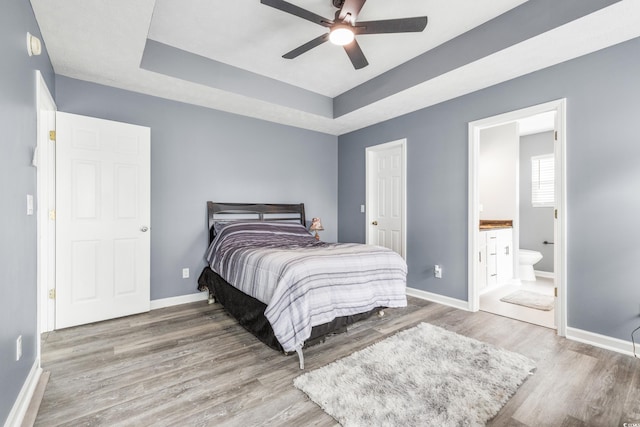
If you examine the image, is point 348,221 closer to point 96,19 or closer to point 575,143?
point 575,143

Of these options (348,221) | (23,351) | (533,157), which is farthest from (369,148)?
(23,351)

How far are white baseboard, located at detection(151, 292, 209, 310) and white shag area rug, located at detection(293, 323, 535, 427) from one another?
2.28m

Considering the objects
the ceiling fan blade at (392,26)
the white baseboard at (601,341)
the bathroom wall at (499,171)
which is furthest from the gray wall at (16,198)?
the bathroom wall at (499,171)

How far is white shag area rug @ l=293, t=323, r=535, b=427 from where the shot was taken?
1.62 metres

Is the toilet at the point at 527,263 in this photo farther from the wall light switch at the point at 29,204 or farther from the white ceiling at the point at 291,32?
the wall light switch at the point at 29,204

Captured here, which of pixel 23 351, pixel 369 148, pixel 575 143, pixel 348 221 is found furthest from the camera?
pixel 348 221

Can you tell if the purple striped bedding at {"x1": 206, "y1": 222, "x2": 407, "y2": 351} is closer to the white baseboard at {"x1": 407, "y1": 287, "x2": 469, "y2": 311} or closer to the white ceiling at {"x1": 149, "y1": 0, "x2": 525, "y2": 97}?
the white baseboard at {"x1": 407, "y1": 287, "x2": 469, "y2": 311}

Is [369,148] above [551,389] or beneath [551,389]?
above

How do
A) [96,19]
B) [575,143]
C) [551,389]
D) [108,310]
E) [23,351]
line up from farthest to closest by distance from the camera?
[108,310]
[575,143]
[96,19]
[551,389]
[23,351]

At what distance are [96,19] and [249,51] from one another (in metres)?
1.32

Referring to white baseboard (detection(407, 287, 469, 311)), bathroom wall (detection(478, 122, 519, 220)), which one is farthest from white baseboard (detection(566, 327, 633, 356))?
bathroom wall (detection(478, 122, 519, 220))

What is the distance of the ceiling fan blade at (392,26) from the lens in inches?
80.7

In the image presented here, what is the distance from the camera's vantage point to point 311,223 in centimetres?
490

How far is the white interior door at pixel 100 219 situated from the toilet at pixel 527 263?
5.41 meters
